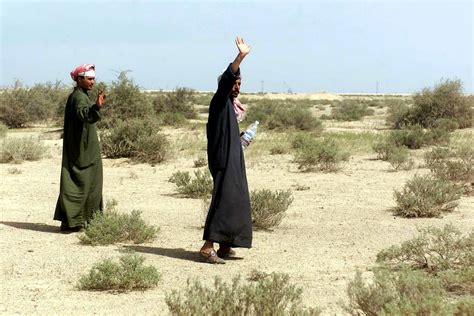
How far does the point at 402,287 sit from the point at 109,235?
4090mm

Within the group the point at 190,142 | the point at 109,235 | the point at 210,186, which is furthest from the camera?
the point at 190,142

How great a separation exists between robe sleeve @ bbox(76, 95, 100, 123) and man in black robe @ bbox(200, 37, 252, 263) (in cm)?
183

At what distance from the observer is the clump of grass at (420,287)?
3896mm

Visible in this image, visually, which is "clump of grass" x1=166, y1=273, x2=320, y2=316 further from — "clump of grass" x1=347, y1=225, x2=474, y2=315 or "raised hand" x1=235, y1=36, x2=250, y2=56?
"raised hand" x1=235, y1=36, x2=250, y2=56

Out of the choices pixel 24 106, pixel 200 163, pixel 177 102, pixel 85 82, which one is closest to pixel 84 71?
pixel 85 82

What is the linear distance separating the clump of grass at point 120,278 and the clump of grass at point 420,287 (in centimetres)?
190

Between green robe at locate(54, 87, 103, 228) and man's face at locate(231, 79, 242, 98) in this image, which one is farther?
green robe at locate(54, 87, 103, 228)

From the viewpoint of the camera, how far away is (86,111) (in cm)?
792

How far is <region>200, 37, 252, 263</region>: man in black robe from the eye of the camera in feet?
21.3

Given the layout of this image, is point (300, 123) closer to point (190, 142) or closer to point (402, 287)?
point (190, 142)

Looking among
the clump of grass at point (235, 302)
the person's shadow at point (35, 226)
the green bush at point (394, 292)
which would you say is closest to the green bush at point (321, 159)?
the person's shadow at point (35, 226)

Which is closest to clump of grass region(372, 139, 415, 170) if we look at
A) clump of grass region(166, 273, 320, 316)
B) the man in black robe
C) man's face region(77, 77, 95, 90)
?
man's face region(77, 77, 95, 90)

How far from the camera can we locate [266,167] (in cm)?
1537

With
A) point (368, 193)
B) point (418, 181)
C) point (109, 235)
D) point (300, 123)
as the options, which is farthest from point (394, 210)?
point (300, 123)
